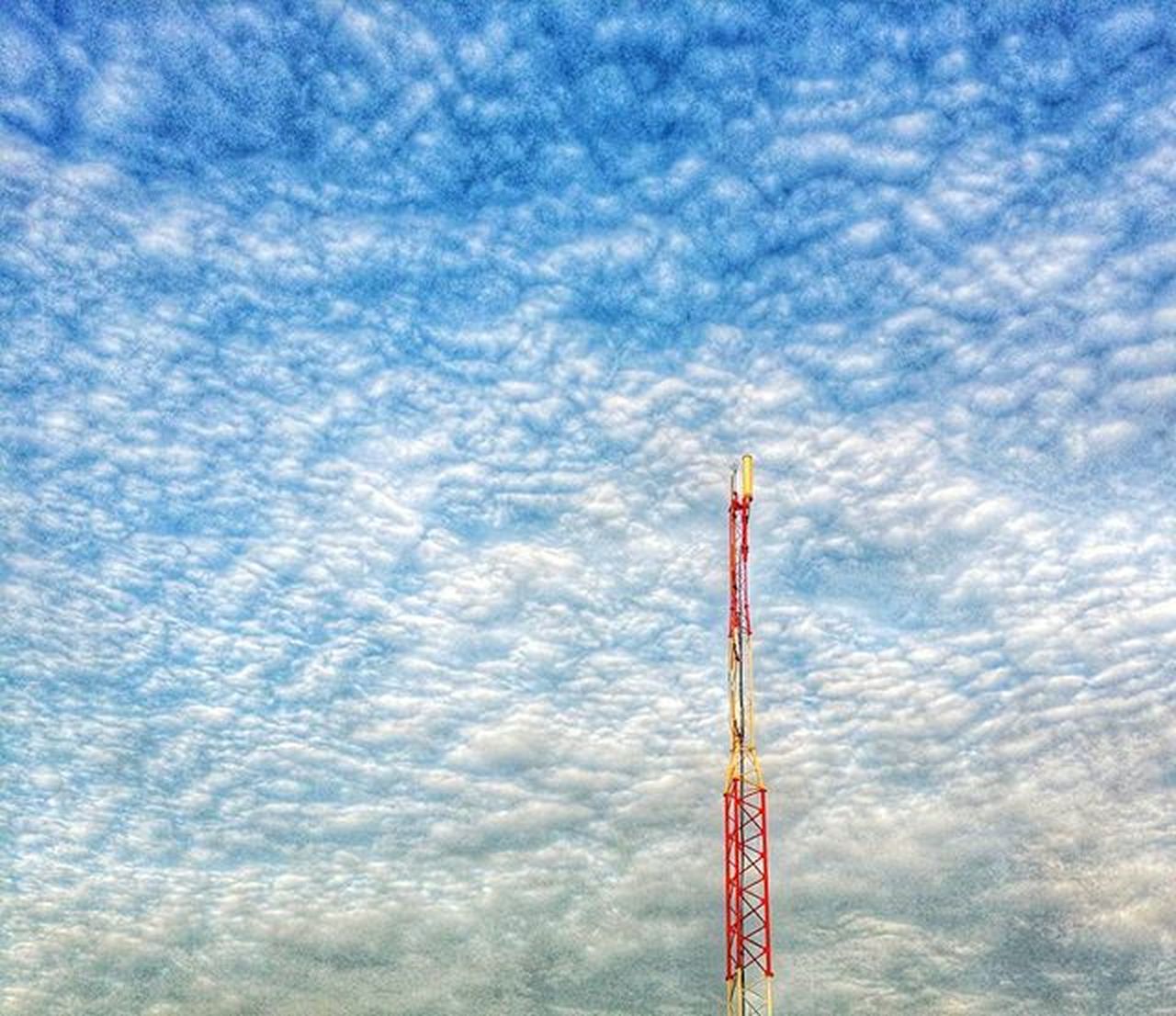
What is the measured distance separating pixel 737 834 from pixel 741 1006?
15301mm

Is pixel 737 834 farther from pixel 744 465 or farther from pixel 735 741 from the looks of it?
pixel 744 465

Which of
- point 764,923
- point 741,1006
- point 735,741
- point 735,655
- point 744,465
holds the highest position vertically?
point 744,465

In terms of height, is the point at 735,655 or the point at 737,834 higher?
the point at 735,655

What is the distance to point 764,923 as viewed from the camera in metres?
111

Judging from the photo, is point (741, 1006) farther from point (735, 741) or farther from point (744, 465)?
point (744, 465)

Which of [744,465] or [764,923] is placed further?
[764,923]

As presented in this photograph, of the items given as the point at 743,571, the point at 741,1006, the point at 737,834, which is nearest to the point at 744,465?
the point at 743,571

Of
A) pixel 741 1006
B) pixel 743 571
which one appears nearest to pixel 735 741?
pixel 743 571

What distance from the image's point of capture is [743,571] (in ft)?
380

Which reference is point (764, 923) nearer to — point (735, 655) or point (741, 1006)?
point (741, 1006)

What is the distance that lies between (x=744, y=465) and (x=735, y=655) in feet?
80.8

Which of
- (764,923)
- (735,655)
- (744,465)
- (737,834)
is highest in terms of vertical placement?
(744,465)

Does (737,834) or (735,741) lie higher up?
(735,741)

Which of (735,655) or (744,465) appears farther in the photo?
(735,655)
